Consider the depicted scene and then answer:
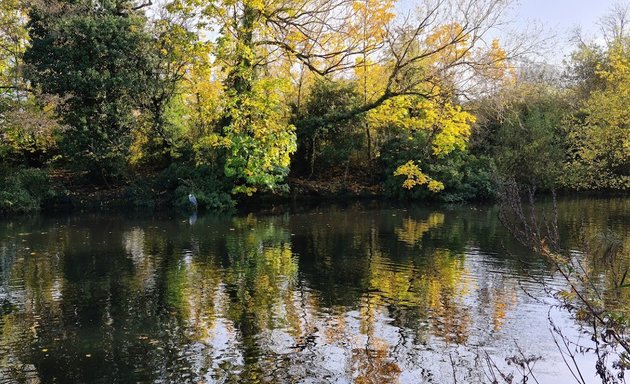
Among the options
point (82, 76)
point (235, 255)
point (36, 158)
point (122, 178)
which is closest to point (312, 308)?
point (235, 255)

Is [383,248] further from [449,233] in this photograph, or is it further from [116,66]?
[116,66]

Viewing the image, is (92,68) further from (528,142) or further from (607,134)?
(607,134)

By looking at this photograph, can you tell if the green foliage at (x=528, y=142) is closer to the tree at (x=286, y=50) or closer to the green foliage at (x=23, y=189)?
the tree at (x=286, y=50)

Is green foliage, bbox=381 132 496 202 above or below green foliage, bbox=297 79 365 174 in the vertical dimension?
A: below

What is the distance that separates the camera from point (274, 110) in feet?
73.0

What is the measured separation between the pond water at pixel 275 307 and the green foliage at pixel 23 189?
5762mm

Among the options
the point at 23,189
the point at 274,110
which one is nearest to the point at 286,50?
the point at 274,110

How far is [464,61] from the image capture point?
63.5 feet

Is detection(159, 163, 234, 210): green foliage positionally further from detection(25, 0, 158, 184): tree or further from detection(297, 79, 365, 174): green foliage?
detection(297, 79, 365, 174): green foliage

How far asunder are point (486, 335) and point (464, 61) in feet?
46.8

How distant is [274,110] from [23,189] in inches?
387

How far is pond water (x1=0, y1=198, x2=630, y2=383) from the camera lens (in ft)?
19.6

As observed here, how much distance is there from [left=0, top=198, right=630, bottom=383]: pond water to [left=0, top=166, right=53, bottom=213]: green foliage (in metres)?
5.76

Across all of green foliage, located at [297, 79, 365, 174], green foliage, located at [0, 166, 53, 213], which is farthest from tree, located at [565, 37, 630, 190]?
green foliage, located at [0, 166, 53, 213]
